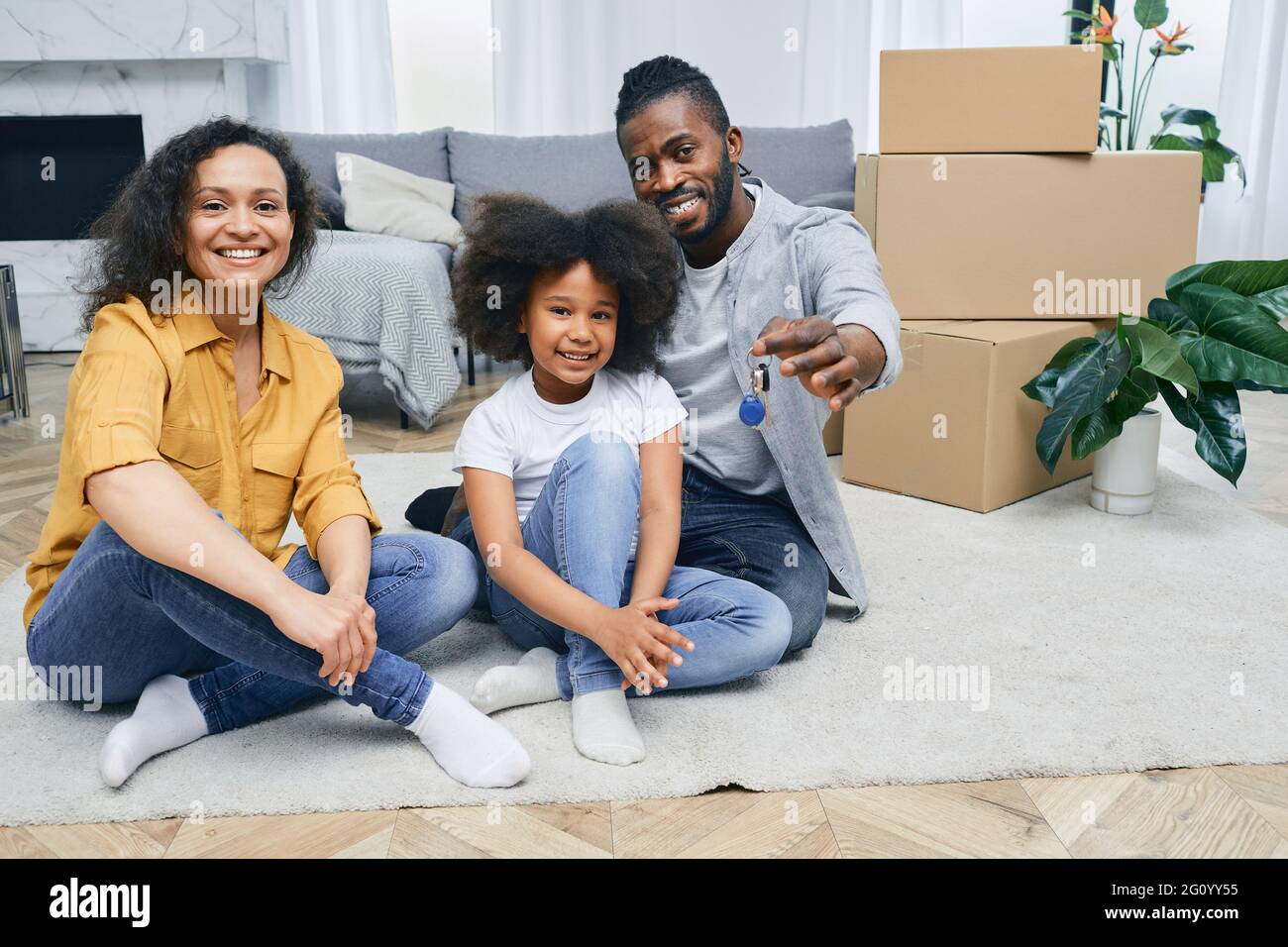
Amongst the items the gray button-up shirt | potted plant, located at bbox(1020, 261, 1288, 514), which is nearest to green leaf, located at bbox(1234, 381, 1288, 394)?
potted plant, located at bbox(1020, 261, 1288, 514)

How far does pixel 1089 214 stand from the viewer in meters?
2.35

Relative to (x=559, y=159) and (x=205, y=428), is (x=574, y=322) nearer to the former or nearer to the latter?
(x=205, y=428)

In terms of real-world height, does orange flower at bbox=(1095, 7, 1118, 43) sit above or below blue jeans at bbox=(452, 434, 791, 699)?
above

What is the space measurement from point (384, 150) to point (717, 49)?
4.36 feet

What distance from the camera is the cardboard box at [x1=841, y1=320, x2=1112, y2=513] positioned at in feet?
7.32

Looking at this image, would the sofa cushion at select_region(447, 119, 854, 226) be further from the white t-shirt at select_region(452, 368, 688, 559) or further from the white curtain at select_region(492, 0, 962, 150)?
the white t-shirt at select_region(452, 368, 688, 559)

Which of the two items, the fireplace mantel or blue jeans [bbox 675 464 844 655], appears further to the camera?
the fireplace mantel

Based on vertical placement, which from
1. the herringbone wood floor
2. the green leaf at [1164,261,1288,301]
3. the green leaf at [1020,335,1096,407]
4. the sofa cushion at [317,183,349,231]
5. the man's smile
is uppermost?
the man's smile

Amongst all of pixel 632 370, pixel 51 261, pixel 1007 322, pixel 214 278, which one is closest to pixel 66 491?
pixel 214 278

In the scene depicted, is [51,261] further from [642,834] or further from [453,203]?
[642,834]

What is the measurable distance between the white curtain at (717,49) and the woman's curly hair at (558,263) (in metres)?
3.01

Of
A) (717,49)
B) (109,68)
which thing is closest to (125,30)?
(109,68)

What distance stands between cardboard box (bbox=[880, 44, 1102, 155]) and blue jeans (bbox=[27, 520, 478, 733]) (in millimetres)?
1394

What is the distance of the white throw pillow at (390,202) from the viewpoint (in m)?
3.52
